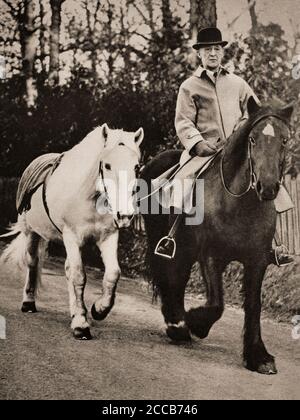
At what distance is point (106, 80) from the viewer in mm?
4699

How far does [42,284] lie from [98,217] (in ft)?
2.28

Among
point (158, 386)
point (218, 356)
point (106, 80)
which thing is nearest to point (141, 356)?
point (158, 386)

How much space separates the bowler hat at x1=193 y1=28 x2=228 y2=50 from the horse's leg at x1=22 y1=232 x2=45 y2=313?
1.86m

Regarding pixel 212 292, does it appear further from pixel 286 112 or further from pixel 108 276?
pixel 286 112

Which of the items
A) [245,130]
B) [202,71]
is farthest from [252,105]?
[202,71]

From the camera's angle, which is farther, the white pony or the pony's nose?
the white pony

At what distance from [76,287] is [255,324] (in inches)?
48.5

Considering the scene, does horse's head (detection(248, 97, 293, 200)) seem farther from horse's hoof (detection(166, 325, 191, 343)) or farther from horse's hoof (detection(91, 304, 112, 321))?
horse's hoof (detection(91, 304, 112, 321))

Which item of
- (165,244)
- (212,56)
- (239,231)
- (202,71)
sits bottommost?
(165,244)

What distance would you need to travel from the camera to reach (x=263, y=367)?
13.4 feet

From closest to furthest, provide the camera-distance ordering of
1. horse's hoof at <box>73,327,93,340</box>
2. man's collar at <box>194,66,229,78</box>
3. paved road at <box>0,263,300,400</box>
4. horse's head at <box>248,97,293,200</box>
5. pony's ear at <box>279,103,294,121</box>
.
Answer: horse's head at <box>248,97,293,200</box> < pony's ear at <box>279,103,294,121</box> < paved road at <box>0,263,300,400</box> < horse's hoof at <box>73,327,93,340</box> < man's collar at <box>194,66,229,78</box>

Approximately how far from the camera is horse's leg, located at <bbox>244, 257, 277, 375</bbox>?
4082 millimetres

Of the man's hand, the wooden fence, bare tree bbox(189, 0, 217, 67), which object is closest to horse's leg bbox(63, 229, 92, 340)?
the wooden fence

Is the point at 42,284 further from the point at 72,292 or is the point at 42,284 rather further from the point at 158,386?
the point at 158,386
